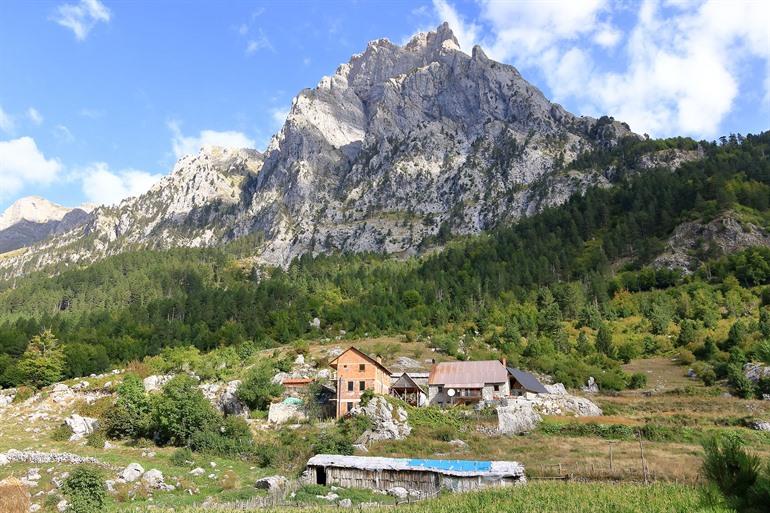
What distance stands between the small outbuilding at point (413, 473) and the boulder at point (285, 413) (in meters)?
20.1

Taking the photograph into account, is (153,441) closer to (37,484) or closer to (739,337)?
(37,484)

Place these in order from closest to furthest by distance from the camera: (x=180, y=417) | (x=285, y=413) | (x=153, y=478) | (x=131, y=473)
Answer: (x=153, y=478) < (x=131, y=473) < (x=180, y=417) < (x=285, y=413)

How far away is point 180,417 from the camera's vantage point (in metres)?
46.4

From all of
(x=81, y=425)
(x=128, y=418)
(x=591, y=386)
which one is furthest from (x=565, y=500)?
(x=591, y=386)

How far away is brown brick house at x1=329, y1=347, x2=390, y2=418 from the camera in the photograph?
58250mm

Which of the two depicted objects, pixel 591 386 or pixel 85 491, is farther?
pixel 591 386

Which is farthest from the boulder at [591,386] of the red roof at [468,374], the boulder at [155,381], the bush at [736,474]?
the bush at [736,474]

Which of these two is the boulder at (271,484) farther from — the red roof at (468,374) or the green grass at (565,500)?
the red roof at (468,374)

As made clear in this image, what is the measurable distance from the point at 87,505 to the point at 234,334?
8241 cm

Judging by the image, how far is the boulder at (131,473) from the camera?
3319 centimetres

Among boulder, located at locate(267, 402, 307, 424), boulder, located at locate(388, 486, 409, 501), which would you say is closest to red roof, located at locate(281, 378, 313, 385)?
boulder, located at locate(267, 402, 307, 424)

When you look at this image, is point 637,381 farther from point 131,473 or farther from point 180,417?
point 131,473

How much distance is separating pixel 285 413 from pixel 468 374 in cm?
2284

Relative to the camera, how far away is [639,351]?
284 ft
